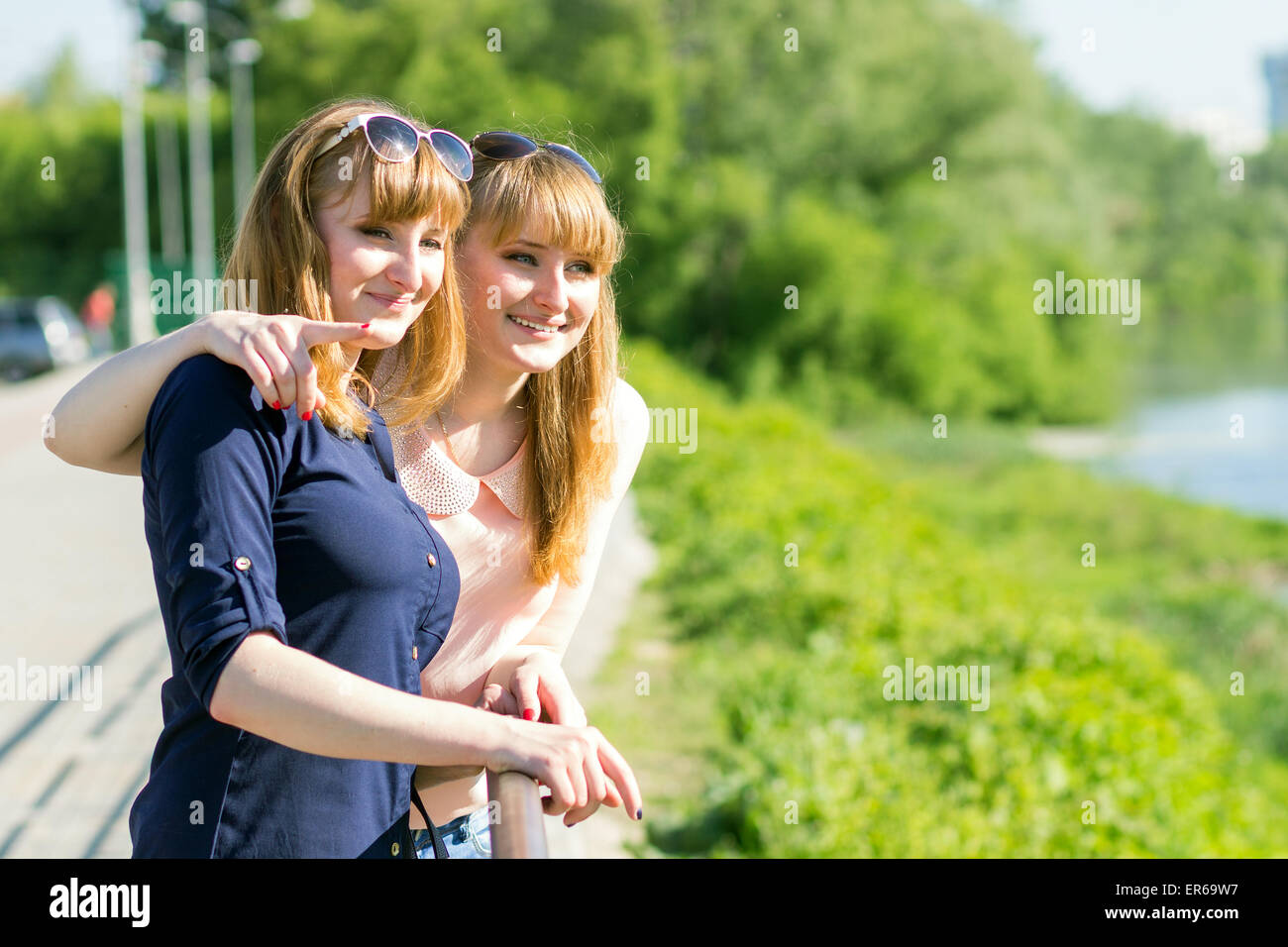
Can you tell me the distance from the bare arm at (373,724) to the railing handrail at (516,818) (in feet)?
0.15

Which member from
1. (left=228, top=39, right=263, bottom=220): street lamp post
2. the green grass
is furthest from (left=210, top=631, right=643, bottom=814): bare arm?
(left=228, top=39, right=263, bottom=220): street lamp post

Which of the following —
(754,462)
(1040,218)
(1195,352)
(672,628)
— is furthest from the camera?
(1195,352)

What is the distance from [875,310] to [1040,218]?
221 inches

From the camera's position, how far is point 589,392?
2.09m

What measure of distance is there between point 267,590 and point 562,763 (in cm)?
38

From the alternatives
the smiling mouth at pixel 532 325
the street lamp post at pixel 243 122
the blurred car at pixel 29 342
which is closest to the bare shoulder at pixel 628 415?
the smiling mouth at pixel 532 325

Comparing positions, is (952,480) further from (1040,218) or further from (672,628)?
(672,628)

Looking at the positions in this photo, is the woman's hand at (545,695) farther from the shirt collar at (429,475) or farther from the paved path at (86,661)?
the paved path at (86,661)

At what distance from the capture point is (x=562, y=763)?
1.50 metres

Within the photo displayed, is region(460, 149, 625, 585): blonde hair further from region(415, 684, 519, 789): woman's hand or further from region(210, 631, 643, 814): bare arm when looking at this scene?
region(210, 631, 643, 814): bare arm

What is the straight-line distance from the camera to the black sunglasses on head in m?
2.00

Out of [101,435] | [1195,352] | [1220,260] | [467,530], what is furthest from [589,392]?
[1220,260]

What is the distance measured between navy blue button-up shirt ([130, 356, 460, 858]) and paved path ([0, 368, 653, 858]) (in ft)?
10.3

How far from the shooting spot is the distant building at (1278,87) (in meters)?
102
